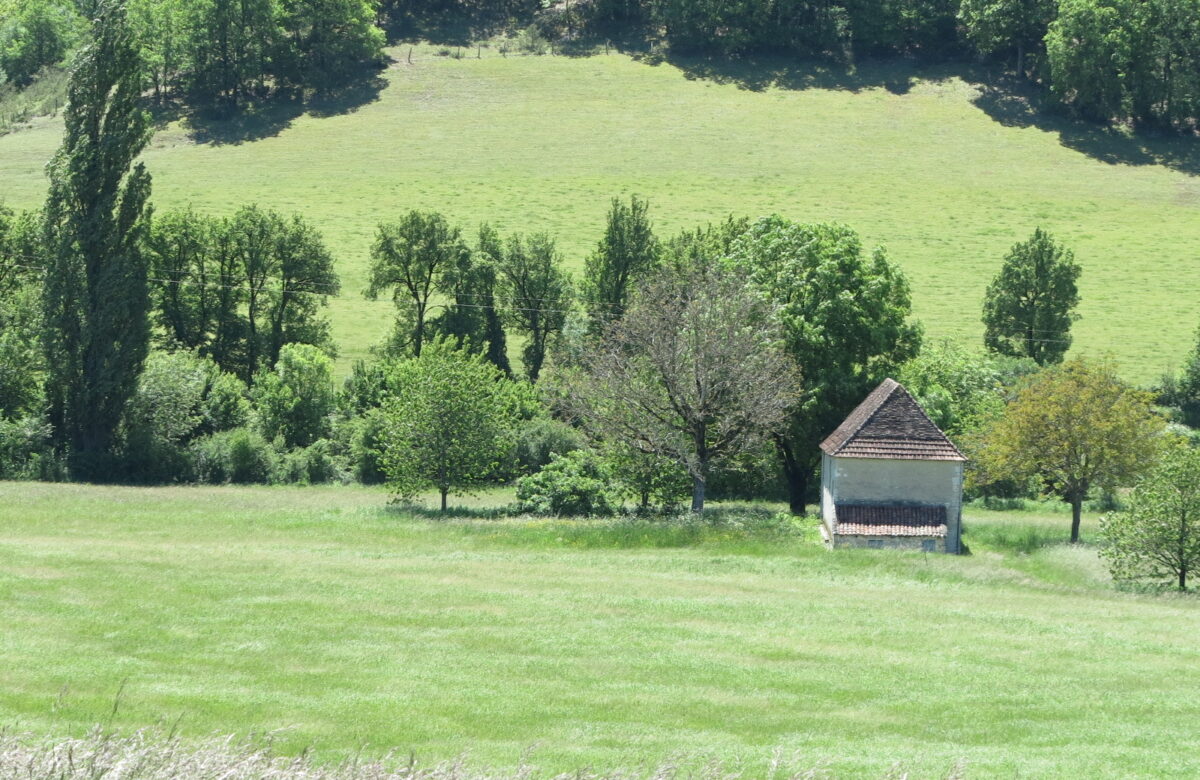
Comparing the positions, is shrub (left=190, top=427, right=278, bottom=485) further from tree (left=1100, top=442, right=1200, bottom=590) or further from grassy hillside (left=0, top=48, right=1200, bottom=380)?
tree (left=1100, top=442, right=1200, bottom=590)

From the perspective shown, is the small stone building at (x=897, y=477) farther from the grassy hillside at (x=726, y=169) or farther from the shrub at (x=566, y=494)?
the grassy hillside at (x=726, y=169)

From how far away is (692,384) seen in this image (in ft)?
153

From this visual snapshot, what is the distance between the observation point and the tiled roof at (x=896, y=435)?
4388 cm

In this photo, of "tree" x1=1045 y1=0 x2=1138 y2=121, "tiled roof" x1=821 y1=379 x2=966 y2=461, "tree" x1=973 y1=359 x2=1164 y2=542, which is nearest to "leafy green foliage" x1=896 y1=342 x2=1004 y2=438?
"tree" x1=973 y1=359 x2=1164 y2=542

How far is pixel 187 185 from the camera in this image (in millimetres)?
101938

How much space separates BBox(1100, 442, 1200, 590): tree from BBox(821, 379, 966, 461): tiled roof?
757cm

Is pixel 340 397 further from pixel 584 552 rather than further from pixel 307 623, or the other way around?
pixel 307 623

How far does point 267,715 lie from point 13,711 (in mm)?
3338

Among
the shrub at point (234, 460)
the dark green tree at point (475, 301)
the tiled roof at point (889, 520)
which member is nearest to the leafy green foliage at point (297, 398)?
the shrub at point (234, 460)

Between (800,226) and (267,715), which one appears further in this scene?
(800,226)

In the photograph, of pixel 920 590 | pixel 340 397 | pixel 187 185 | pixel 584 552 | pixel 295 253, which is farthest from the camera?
pixel 187 185

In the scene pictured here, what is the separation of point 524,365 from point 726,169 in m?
40.5

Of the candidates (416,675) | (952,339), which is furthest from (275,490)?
(952,339)

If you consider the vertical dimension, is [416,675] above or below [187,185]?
below
